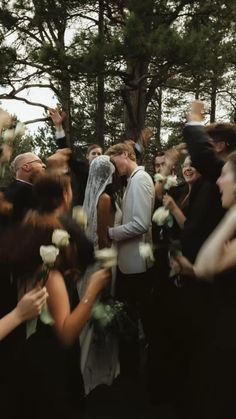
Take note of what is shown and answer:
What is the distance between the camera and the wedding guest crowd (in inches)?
98.6

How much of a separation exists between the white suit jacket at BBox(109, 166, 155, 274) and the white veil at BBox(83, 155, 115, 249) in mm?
159

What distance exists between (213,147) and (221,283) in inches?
45.5

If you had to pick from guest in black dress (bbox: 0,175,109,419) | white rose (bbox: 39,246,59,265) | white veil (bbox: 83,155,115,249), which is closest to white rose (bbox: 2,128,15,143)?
white veil (bbox: 83,155,115,249)

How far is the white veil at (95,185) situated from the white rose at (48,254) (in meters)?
2.40

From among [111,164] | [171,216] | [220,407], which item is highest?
[111,164]

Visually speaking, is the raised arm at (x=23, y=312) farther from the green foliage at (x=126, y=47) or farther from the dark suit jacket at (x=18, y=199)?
the green foliage at (x=126, y=47)

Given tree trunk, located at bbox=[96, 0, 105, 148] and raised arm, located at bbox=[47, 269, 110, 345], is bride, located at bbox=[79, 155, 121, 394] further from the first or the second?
tree trunk, located at bbox=[96, 0, 105, 148]

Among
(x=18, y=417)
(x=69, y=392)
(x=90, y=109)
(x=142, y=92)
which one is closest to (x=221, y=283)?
(x=69, y=392)

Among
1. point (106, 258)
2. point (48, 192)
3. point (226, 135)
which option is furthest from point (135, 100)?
point (48, 192)

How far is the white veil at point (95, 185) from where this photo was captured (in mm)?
4785

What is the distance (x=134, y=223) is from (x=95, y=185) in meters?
0.45

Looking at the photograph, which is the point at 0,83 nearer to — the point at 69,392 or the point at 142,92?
the point at 142,92

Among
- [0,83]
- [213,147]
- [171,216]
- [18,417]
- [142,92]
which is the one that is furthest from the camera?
[142,92]

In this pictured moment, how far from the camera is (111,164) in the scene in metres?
4.90
